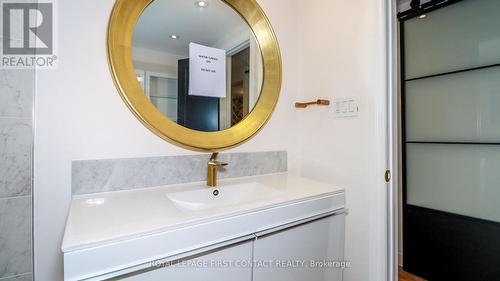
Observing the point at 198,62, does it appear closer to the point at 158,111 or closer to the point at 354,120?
the point at 158,111

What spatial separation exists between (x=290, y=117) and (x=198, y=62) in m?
0.68

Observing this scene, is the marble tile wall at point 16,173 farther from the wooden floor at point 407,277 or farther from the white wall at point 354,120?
the wooden floor at point 407,277

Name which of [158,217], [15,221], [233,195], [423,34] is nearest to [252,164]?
[233,195]

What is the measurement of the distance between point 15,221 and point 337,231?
1320mm

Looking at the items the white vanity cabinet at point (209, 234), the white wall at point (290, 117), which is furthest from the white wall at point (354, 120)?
the white vanity cabinet at point (209, 234)

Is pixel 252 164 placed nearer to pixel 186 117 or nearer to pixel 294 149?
pixel 294 149

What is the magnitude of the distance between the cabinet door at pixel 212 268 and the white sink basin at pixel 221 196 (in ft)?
0.68

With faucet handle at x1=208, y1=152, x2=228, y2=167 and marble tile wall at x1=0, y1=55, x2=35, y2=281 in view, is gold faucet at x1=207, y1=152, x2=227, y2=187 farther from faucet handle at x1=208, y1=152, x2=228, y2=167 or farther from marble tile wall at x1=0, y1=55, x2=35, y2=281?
marble tile wall at x1=0, y1=55, x2=35, y2=281

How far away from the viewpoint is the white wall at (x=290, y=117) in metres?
0.83

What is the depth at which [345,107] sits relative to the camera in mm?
1186

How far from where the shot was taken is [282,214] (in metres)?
0.87

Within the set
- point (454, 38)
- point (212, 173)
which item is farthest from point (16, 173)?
point (454, 38)

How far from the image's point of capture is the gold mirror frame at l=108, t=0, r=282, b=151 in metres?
0.93
